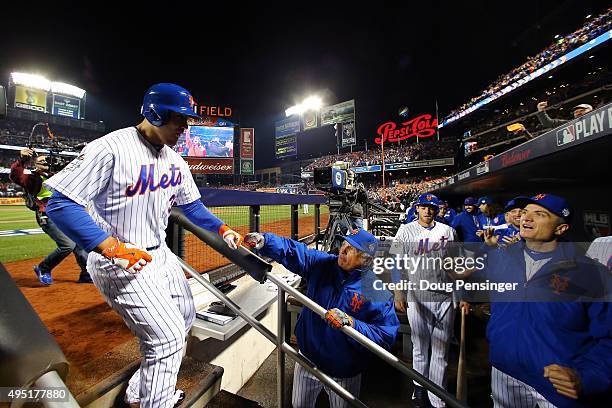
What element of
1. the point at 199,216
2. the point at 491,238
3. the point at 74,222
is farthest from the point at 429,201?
the point at 74,222

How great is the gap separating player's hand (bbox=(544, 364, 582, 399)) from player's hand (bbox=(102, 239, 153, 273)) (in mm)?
2049

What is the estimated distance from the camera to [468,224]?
4.62 meters

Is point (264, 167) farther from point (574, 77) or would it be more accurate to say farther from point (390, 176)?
point (574, 77)

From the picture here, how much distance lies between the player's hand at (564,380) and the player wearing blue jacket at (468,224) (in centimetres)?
316

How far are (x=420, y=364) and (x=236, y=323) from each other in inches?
75.4

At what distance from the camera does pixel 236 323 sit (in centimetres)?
215

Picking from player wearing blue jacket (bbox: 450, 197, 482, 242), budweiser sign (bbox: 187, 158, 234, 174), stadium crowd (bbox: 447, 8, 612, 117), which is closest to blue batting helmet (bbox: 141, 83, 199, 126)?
player wearing blue jacket (bbox: 450, 197, 482, 242)

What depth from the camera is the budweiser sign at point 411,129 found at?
3234 centimetres

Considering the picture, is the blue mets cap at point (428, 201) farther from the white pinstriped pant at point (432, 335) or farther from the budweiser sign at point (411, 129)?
the budweiser sign at point (411, 129)

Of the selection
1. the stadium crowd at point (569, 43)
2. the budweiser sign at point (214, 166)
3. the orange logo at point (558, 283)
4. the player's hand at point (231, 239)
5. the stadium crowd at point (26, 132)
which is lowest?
the orange logo at point (558, 283)

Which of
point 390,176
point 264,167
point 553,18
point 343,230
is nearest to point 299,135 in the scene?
point 264,167

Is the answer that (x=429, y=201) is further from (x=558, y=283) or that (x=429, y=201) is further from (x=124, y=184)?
(x=124, y=184)

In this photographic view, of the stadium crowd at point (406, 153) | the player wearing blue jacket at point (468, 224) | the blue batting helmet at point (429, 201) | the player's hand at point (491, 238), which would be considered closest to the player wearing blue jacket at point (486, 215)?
the player wearing blue jacket at point (468, 224)

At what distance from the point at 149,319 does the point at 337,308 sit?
1.08 meters
